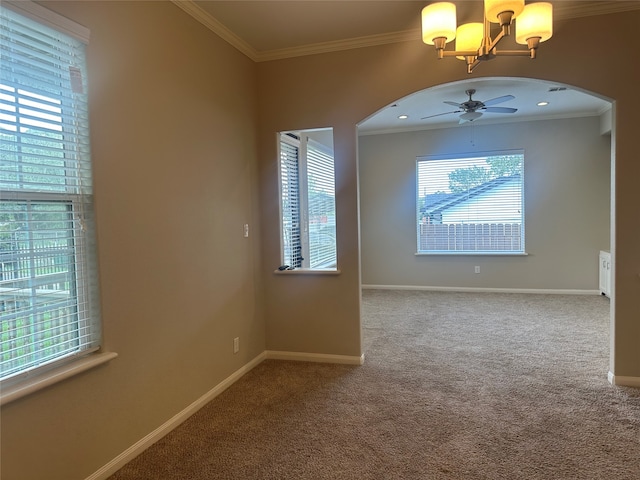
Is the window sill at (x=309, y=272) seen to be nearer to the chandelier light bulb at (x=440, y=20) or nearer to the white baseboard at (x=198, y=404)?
the white baseboard at (x=198, y=404)

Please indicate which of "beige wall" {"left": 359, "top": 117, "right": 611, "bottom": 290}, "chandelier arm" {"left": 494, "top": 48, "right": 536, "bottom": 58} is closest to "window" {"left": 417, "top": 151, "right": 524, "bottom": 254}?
"beige wall" {"left": 359, "top": 117, "right": 611, "bottom": 290}

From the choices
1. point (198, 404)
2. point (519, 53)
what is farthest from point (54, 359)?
point (519, 53)

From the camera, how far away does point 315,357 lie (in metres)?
3.70

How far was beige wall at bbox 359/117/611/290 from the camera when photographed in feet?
20.1

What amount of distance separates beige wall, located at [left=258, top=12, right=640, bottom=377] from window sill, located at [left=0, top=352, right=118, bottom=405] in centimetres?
187

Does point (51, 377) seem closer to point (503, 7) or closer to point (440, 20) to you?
point (440, 20)

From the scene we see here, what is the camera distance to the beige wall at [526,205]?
6137 millimetres

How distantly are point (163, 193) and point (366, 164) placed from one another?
5028 mm

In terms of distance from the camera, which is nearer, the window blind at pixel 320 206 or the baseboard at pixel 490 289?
the window blind at pixel 320 206

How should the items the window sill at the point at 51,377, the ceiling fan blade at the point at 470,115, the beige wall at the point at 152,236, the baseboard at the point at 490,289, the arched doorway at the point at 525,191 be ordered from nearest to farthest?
the window sill at the point at 51,377, the beige wall at the point at 152,236, the ceiling fan blade at the point at 470,115, the arched doorway at the point at 525,191, the baseboard at the point at 490,289

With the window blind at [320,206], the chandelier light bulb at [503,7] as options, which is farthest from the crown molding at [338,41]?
the window blind at [320,206]

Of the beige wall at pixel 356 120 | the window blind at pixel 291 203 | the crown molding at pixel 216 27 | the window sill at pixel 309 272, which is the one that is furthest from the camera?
the window blind at pixel 291 203

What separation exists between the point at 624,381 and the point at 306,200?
335 cm

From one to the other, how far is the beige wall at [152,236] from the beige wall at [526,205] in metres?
4.02
